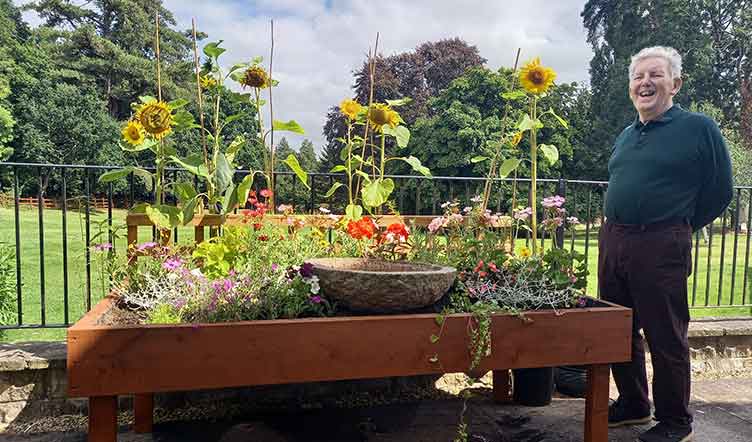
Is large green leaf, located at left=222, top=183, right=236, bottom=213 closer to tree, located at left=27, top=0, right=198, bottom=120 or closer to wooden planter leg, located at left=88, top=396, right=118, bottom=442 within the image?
wooden planter leg, located at left=88, top=396, right=118, bottom=442

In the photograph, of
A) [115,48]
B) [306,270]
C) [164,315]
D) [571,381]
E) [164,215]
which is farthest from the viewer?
[115,48]

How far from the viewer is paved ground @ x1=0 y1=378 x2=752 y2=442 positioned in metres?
2.11

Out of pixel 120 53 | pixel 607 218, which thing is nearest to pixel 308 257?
pixel 607 218

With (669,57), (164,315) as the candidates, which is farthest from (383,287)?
(669,57)

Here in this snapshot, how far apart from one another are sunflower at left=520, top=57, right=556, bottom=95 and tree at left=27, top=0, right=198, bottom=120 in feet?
75.1

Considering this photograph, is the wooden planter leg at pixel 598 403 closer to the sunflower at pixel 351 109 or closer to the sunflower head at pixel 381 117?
the sunflower head at pixel 381 117

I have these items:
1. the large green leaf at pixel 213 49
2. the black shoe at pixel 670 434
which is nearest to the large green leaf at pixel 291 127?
the large green leaf at pixel 213 49

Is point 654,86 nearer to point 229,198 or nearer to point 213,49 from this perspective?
point 229,198

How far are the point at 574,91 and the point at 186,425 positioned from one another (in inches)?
861

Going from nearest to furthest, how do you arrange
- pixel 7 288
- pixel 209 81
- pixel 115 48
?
pixel 209 81, pixel 7 288, pixel 115 48

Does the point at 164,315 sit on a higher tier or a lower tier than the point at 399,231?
lower

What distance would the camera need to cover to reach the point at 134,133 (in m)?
2.00

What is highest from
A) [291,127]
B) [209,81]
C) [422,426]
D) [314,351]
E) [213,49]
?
[213,49]

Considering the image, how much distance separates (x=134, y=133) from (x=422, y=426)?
173cm
